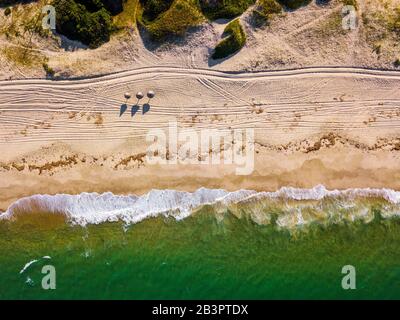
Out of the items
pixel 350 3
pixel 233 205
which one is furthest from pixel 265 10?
pixel 233 205

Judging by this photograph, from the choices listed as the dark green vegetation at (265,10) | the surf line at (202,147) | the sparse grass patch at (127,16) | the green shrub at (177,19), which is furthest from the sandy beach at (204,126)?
the dark green vegetation at (265,10)

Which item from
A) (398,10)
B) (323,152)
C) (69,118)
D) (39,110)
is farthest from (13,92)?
(398,10)

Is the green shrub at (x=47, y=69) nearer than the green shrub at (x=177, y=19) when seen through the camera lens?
No

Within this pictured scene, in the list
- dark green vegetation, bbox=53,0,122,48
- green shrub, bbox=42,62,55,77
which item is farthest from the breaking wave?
dark green vegetation, bbox=53,0,122,48

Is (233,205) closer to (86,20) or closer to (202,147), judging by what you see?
(202,147)

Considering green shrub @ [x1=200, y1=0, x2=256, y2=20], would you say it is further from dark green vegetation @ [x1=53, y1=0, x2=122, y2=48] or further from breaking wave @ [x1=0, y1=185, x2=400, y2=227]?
breaking wave @ [x1=0, y1=185, x2=400, y2=227]

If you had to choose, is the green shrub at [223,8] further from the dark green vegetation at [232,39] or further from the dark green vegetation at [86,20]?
the dark green vegetation at [86,20]

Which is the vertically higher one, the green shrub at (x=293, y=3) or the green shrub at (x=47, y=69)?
the green shrub at (x=293, y=3)
